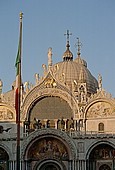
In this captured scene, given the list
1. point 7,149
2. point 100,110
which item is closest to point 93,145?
point 100,110

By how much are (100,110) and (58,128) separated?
4.69 m

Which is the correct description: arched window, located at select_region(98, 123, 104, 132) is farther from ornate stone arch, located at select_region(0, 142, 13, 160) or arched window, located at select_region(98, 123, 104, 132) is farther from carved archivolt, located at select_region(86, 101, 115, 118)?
ornate stone arch, located at select_region(0, 142, 13, 160)

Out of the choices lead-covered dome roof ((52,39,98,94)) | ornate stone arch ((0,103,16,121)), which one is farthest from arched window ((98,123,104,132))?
lead-covered dome roof ((52,39,98,94))

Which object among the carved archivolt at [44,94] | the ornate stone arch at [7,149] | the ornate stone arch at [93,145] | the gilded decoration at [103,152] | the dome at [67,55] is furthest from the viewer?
the dome at [67,55]

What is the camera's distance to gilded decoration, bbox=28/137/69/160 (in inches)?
1727

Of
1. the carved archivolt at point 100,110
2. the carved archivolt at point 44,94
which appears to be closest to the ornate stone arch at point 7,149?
the carved archivolt at point 44,94

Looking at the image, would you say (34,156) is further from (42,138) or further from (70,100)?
(70,100)

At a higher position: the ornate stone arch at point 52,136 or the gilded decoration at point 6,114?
the gilded decoration at point 6,114

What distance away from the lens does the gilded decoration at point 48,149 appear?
144 feet

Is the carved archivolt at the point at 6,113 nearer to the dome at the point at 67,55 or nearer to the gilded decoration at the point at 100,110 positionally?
the gilded decoration at the point at 100,110

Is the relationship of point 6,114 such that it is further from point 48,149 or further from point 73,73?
point 73,73

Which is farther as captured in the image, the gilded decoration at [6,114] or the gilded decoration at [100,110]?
the gilded decoration at [6,114]

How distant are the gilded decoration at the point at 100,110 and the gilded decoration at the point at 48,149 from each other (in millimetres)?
4543

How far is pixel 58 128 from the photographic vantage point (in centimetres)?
4666
